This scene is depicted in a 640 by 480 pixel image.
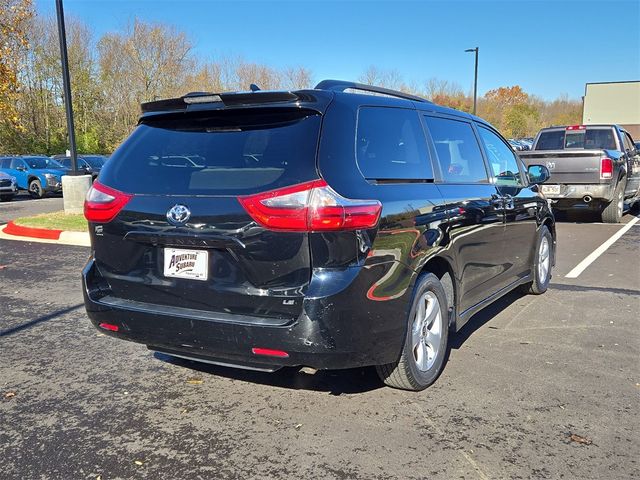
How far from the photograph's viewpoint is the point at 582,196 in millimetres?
10398

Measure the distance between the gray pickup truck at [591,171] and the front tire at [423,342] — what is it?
300 inches

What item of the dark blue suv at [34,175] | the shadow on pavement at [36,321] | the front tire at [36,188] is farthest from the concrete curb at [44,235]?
the front tire at [36,188]

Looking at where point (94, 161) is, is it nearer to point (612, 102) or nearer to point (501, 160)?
point (501, 160)

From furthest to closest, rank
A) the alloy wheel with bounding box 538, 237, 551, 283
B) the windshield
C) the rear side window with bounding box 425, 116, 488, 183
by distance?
the windshield, the alloy wheel with bounding box 538, 237, 551, 283, the rear side window with bounding box 425, 116, 488, 183

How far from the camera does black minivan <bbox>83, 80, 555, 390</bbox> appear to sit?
2.83 meters

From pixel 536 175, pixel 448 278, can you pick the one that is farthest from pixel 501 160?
pixel 448 278

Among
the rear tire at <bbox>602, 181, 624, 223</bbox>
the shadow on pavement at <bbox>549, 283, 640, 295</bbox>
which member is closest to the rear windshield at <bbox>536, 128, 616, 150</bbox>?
the rear tire at <bbox>602, 181, 624, 223</bbox>

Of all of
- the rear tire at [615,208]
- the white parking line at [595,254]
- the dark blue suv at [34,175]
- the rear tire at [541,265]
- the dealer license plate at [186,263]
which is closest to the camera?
the dealer license plate at [186,263]

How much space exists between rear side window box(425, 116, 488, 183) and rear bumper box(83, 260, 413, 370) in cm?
116

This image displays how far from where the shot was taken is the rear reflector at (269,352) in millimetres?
2881

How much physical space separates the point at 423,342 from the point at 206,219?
1.62 meters

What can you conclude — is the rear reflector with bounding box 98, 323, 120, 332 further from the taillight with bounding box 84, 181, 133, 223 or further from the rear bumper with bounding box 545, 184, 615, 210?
the rear bumper with bounding box 545, 184, 615, 210

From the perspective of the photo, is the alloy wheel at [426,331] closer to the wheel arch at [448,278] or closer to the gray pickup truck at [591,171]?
the wheel arch at [448,278]

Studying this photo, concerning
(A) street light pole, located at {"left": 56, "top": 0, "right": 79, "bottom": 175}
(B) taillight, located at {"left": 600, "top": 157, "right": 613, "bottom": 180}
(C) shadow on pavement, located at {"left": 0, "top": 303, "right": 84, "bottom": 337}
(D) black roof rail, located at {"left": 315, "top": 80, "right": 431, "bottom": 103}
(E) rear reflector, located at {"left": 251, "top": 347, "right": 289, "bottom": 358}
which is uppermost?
(A) street light pole, located at {"left": 56, "top": 0, "right": 79, "bottom": 175}
